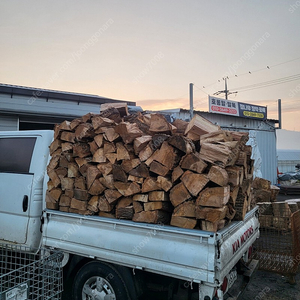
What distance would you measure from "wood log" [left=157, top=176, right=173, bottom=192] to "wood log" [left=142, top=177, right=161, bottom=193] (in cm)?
3

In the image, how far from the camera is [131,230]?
3086mm

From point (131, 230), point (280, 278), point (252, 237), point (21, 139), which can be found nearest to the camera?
point (131, 230)

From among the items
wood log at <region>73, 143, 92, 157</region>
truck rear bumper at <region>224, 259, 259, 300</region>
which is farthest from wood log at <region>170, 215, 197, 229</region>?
wood log at <region>73, 143, 92, 157</region>

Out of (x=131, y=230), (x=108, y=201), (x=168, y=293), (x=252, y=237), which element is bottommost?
(x=168, y=293)

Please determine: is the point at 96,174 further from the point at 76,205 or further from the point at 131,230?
the point at 131,230

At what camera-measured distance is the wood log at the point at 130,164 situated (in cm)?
337

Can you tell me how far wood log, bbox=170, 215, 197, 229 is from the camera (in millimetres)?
3012

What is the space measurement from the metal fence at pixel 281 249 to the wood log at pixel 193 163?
107 inches

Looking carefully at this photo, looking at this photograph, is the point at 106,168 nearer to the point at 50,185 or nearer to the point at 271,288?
the point at 50,185

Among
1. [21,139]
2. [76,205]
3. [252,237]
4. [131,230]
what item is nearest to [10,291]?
[131,230]

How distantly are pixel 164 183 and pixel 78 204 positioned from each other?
1153 mm

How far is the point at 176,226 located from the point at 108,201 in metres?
0.86

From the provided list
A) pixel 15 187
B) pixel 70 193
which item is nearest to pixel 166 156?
pixel 70 193

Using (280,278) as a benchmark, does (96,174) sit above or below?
above
